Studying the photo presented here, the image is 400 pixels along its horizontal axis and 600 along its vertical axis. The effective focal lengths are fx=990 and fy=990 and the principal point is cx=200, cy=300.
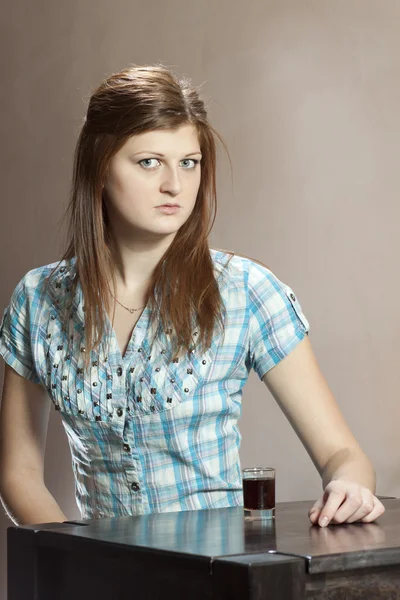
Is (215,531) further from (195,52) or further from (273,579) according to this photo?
(195,52)

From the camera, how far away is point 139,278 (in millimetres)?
2039

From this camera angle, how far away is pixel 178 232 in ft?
6.68

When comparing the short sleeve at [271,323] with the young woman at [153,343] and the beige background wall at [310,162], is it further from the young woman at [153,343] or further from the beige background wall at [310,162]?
the beige background wall at [310,162]

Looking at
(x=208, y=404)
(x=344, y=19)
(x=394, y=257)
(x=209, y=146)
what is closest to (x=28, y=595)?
(x=208, y=404)

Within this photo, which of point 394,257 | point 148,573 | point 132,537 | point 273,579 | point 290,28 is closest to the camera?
point 273,579

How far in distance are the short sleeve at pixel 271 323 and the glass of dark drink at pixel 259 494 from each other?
1.61ft

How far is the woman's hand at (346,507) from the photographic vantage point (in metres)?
1.39

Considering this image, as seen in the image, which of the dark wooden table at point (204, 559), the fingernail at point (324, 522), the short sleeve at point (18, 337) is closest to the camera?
the dark wooden table at point (204, 559)

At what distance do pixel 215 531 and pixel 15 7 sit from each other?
2.83 metres

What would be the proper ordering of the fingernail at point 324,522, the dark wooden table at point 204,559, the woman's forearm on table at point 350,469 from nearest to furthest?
the dark wooden table at point 204,559 → the fingernail at point 324,522 → the woman's forearm on table at point 350,469

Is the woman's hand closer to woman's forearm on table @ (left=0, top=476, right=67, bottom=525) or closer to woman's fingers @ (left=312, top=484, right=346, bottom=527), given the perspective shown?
woman's fingers @ (left=312, top=484, right=346, bottom=527)

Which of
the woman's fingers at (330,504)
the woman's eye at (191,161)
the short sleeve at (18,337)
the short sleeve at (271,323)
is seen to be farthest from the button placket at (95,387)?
the woman's fingers at (330,504)

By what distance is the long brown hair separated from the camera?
6.34ft

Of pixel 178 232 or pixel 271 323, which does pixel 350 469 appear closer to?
pixel 271 323
